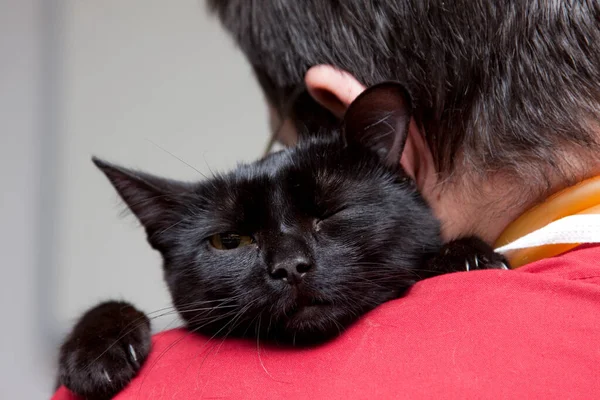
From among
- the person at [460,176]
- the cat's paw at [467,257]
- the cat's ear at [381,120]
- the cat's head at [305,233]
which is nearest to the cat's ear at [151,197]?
the cat's head at [305,233]

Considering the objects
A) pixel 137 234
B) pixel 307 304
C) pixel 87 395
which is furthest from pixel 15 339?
pixel 307 304

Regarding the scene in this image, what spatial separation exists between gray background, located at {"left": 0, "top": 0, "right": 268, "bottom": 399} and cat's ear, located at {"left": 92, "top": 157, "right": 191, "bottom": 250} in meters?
1.41

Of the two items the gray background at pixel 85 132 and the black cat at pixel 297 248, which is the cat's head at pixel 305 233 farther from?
the gray background at pixel 85 132

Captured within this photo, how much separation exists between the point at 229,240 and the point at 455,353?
18.1 inches

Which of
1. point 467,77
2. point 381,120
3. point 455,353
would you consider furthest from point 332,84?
point 455,353

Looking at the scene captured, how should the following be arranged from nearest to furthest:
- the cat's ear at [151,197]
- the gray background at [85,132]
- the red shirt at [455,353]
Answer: the red shirt at [455,353], the cat's ear at [151,197], the gray background at [85,132]

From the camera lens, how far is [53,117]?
2.60 meters

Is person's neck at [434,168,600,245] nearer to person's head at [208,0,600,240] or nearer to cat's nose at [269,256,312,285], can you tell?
person's head at [208,0,600,240]

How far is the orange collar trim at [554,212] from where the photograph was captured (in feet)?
2.62

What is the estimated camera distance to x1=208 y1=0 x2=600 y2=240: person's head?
0.84 m

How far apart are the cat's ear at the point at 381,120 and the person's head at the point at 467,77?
0.14ft

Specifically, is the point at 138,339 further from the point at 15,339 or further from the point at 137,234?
the point at 15,339

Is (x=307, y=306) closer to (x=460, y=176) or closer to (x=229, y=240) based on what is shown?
(x=229, y=240)

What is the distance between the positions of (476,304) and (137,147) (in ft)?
7.01
